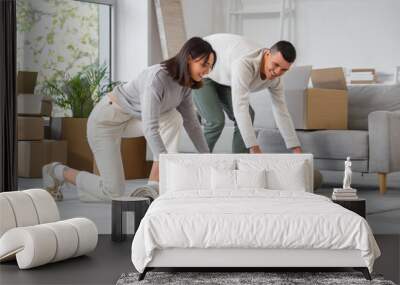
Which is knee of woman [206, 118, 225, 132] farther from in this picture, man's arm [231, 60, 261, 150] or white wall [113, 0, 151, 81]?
white wall [113, 0, 151, 81]

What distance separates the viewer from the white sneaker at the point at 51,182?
255 inches

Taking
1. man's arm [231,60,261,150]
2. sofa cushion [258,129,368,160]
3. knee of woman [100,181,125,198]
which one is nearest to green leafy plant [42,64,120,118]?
knee of woman [100,181,125,198]

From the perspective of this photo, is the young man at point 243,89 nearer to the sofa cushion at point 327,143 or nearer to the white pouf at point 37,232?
the sofa cushion at point 327,143

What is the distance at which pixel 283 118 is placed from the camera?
6113 mm

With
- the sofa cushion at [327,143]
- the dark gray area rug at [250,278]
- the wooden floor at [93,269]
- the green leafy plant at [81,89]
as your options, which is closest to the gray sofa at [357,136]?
the sofa cushion at [327,143]

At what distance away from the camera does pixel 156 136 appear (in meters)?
5.99

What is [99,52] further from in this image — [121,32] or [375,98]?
[375,98]

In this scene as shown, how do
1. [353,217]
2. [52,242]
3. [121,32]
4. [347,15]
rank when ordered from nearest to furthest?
[353,217] → [52,242] → [347,15] → [121,32]

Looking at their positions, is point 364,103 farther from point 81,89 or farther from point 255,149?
point 81,89

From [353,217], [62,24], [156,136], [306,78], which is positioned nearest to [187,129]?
[156,136]

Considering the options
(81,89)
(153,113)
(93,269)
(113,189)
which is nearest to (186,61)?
(153,113)

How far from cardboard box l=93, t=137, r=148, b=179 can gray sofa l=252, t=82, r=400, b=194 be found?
0.93 metres

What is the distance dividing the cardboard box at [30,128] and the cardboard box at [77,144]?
0.74 feet

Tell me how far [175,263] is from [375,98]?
2393mm
